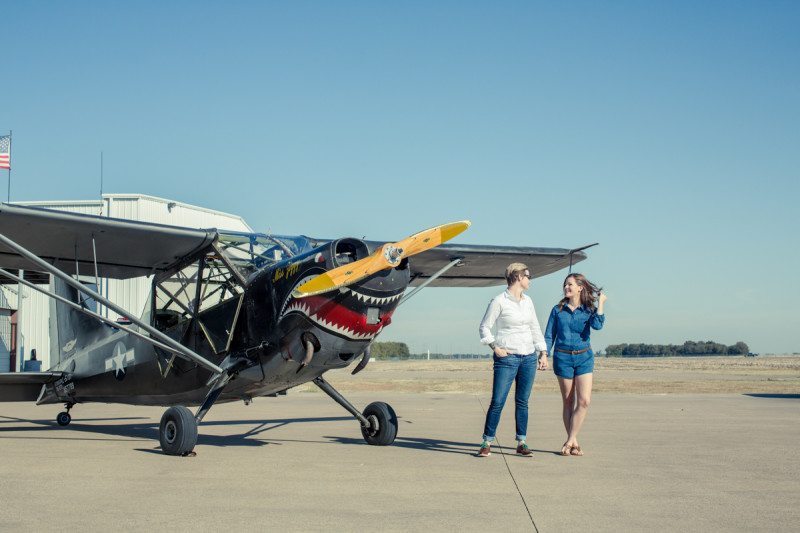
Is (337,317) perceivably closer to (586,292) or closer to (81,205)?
(586,292)

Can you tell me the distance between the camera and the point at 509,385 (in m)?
8.98

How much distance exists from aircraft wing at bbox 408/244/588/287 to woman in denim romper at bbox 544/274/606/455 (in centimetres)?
306

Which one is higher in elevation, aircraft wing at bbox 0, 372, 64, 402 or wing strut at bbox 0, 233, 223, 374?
wing strut at bbox 0, 233, 223, 374

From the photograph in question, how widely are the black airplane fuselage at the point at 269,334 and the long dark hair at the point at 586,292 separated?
179cm

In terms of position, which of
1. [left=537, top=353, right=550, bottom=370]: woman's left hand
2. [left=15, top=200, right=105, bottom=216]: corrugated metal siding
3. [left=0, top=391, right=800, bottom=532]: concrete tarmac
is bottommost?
[left=0, top=391, right=800, bottom=532]: concrete tarmac

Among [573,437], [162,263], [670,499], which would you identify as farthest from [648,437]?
[162,263]

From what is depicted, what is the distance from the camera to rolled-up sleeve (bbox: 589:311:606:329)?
8.93 metres

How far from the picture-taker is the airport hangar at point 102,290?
3409cm

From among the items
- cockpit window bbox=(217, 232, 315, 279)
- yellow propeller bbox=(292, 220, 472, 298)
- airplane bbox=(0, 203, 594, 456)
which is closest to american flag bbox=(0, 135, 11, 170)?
airplane bbox=(0, 203, 594, 456)

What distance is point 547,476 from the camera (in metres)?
7.38

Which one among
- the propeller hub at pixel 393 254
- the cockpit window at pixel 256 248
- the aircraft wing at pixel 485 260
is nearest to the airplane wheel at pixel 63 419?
the cockpit window at pixel 256 248

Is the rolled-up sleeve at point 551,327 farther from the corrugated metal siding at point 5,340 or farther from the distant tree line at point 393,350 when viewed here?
the distant tree line at point 393,350

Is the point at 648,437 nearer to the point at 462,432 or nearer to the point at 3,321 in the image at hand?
the point at 462,432

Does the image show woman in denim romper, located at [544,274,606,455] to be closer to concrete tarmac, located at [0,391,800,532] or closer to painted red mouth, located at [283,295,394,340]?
concrete tarmac, located at [0,391,800,532]
